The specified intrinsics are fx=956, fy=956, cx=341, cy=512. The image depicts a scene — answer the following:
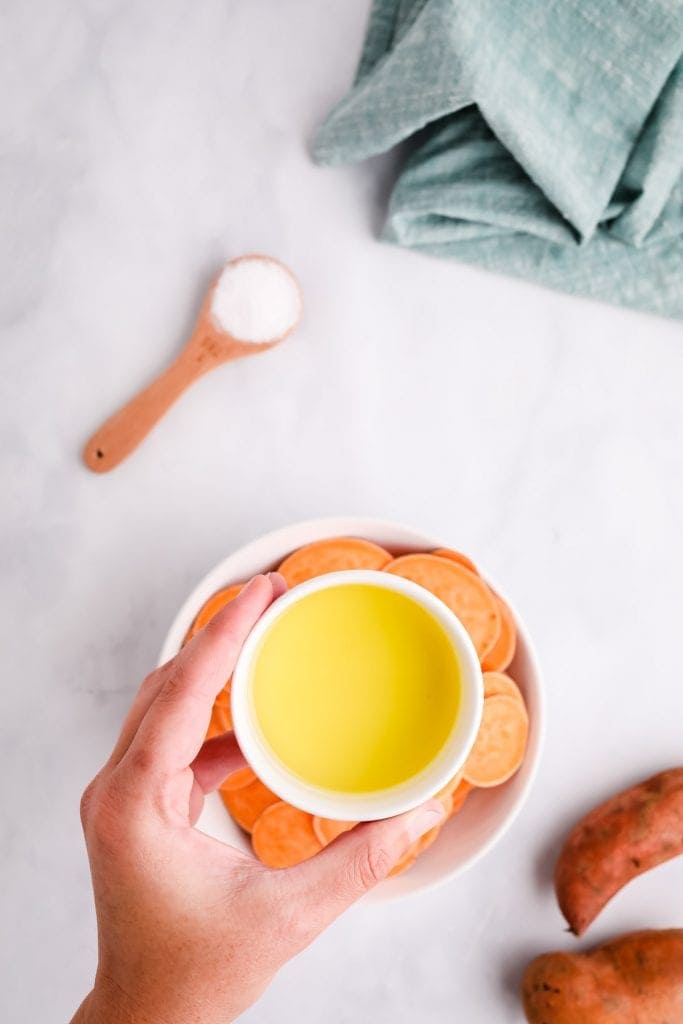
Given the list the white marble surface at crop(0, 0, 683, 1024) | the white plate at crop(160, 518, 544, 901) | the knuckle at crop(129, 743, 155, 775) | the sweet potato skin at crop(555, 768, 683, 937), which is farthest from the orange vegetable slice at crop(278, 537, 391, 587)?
the sweet potato skin at crop(555, 768, 683, 937)

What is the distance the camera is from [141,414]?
898mm

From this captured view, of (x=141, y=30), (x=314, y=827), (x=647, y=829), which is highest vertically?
(x=141, y=30)

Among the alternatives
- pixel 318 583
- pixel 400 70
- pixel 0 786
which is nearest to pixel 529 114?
pixel 400 70

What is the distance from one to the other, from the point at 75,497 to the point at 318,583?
37cm

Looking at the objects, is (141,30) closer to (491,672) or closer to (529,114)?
(529,114)

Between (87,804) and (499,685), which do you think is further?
(499,685)

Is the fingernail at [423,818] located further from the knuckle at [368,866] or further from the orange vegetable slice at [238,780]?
the orange vegetable slice at [238,780]

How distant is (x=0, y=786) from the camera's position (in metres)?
0.92

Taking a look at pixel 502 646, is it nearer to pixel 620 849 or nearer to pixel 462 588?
pixel 462 588

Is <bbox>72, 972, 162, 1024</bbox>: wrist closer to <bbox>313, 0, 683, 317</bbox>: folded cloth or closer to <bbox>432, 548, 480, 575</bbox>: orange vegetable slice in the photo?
<bbox>432, 548, 480, 575</bbox>: orange vegetable slice

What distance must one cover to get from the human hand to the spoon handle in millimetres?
329

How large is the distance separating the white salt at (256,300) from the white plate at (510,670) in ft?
0.69

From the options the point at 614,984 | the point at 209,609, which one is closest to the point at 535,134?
the point at 209,609

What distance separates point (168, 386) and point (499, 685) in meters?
0.41
